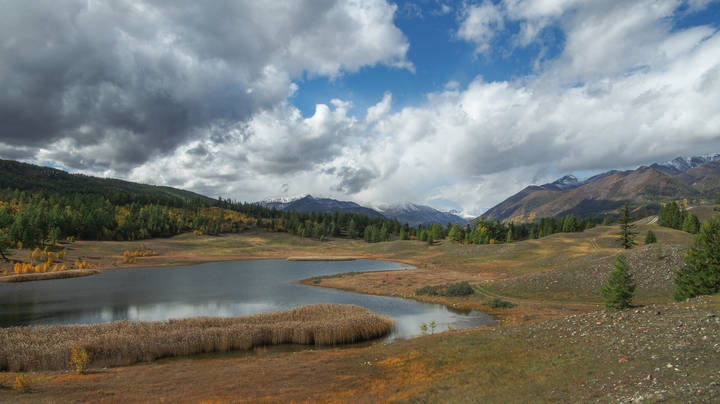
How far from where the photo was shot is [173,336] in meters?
34.8

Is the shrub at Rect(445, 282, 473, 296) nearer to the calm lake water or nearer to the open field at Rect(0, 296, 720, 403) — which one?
the calm lake water

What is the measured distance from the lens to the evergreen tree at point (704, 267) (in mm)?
36656

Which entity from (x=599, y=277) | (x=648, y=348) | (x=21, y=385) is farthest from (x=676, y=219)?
(x=21, y=385)

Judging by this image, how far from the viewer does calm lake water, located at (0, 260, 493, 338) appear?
48.9 m

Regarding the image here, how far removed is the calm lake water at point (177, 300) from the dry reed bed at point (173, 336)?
667 cm

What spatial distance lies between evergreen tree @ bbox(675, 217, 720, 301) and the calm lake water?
2102 cm

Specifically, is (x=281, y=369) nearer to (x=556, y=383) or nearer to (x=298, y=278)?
(x=556, y=383)

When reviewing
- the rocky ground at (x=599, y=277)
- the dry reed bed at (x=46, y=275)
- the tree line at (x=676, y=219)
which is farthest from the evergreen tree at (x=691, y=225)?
the dry reed bed at (x=46, y=275)

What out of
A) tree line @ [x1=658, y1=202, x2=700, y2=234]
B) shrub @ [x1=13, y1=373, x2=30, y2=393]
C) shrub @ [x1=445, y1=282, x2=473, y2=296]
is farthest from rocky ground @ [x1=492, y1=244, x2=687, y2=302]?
tree line @ [x1=658, y1=202, x2=700, y2=234]

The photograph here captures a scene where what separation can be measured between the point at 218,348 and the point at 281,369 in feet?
39.5

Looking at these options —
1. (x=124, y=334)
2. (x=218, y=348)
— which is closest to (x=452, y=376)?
(x=218, y=348)

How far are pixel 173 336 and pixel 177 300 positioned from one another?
1172 inches

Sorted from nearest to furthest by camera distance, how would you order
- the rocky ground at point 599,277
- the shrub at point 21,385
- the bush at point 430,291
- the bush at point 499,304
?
the shrub at point 21,385, the rocky ground at point 599,277, the bush at point 499,304, the bush at point 430,291

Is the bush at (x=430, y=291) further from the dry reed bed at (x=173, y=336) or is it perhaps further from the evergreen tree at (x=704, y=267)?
the evergreen tree at (x=704, y=267)
